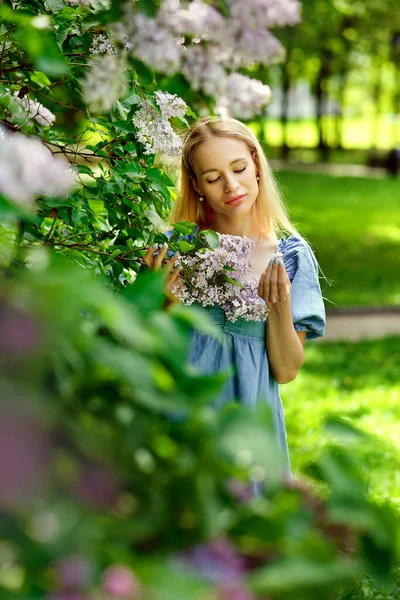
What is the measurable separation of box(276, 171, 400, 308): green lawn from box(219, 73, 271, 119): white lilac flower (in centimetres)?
110

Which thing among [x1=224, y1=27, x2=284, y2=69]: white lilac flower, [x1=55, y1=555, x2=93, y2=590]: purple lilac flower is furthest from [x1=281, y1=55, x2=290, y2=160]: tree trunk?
[x1=55, y1=555, x2=93, y2=590]: purple lilac flower

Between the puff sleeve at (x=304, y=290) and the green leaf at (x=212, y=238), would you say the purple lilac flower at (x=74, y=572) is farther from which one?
the puff sleeve at (x=304, y=290)

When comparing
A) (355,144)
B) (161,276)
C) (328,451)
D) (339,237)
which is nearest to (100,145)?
(161,276)

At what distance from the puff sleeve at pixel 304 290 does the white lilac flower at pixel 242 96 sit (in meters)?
0.45

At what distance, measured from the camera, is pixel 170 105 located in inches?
82.5

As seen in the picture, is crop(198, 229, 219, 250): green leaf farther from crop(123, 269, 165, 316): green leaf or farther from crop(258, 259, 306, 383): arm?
crop(123, 269, 165, 316): green leaf

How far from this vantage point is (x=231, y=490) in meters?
0.88

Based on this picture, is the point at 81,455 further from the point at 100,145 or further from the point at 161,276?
the point at 100,145

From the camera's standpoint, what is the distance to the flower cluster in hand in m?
2.13

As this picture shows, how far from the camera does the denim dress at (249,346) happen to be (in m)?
2.37

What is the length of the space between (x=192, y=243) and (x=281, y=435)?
2.27 ft

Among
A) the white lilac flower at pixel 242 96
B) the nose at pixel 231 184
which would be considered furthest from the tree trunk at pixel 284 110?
the white lilac flower at pixel 242 96

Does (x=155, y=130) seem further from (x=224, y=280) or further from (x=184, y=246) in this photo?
(x=224, y=280)

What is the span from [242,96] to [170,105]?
0.18 m
